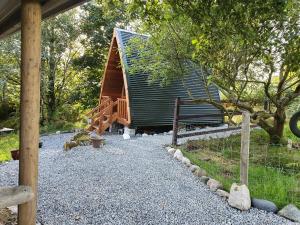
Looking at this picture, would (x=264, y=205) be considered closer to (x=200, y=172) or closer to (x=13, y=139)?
(x=200, y=172)

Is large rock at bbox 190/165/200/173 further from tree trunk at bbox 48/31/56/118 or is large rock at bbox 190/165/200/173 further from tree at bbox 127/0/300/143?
tree trunk at bbox 48/31/56/118

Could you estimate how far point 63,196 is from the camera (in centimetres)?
425

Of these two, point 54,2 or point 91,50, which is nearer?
point 54,2

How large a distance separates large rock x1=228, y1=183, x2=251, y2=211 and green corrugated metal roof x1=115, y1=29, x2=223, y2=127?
21.4ft

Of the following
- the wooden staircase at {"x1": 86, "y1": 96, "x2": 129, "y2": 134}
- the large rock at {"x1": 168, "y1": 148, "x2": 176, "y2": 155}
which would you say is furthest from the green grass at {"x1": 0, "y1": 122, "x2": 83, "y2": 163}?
the large rock at {"x1": 168, "y1": 148, "x2": 176, "y2": 155}

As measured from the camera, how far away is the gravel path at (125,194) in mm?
3668

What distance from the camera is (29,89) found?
2.62 meters

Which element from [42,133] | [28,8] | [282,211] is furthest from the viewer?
[42,133]

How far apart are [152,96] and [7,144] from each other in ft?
18.5

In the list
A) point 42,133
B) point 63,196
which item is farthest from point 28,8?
point 42,133

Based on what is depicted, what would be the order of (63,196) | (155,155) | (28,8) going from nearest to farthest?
(28,8), (63,196), (155,155)

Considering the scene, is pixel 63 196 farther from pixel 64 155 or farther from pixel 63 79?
pixel 63 79

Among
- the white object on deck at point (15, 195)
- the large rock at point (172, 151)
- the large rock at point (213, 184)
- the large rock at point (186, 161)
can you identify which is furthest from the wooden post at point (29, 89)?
the large rock at point (172, 151)

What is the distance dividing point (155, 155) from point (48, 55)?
32.5 ft
